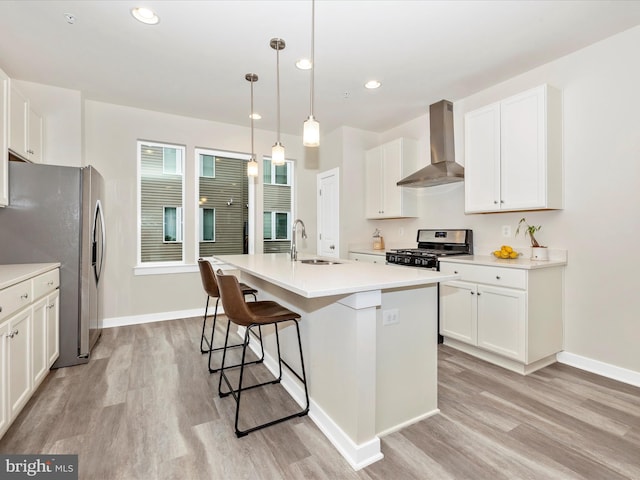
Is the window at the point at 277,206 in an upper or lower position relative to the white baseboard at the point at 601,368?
upper

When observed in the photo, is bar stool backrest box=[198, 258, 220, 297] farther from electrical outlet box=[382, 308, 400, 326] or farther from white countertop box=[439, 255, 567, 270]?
white countertop box=[439, 255, 567, 270]

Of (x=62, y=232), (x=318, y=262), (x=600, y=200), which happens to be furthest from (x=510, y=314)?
(x=62, y=232)

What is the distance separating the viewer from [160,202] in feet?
14.1

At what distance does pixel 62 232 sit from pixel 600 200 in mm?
4599

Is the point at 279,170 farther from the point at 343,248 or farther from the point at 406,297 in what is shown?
the point at 406,297

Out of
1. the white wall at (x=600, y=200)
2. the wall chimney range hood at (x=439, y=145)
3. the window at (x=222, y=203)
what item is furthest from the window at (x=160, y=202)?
the white wall at (x=600, y=200)

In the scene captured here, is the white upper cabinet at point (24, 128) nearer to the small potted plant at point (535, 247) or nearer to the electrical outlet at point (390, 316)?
the electrical outlet at point (390, 316)

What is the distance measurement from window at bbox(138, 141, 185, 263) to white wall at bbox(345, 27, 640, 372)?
430cm

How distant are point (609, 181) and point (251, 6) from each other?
10.2 ft

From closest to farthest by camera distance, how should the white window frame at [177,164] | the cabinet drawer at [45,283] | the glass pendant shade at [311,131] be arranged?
the glass pendant shade at [311,131] → the cabinet drawer at [45,283] → the white window frame at [177,164]

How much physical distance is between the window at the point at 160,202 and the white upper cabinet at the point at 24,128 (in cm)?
108

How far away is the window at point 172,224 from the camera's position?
4355 millimetres

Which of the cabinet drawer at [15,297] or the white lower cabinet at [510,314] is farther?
the white lower cabinet at [510,314]

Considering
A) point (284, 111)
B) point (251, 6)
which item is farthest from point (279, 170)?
point (251, 6)
